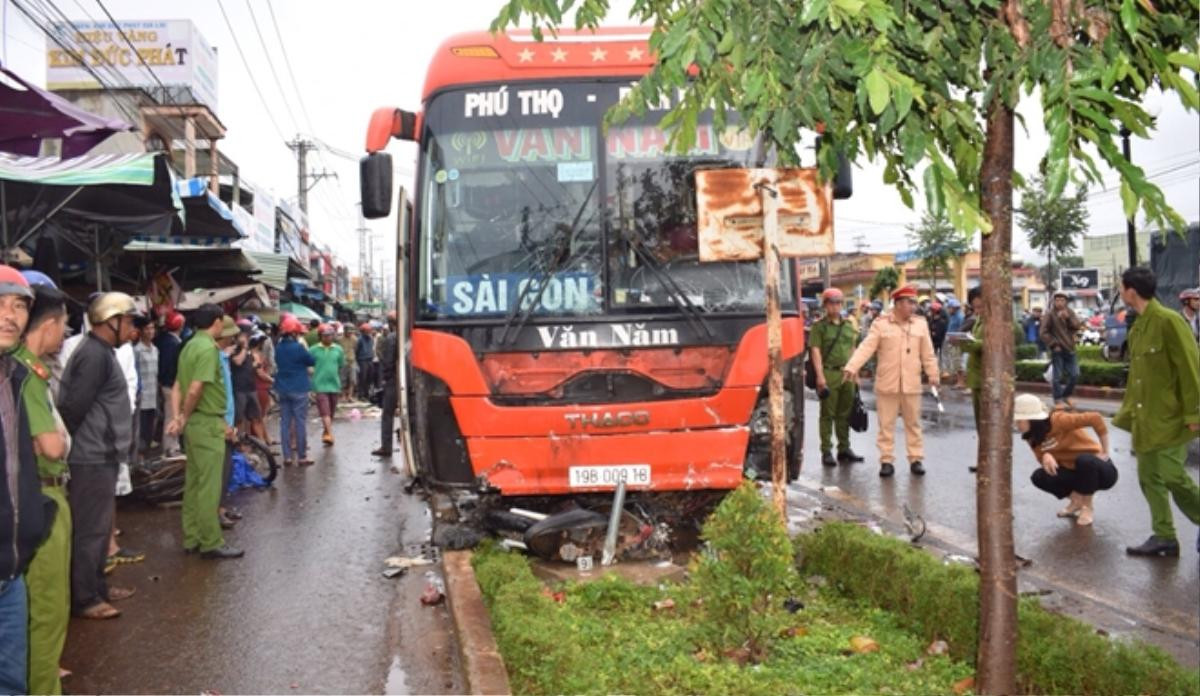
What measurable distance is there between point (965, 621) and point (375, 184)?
489 centimetres

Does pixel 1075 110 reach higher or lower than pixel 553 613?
higher

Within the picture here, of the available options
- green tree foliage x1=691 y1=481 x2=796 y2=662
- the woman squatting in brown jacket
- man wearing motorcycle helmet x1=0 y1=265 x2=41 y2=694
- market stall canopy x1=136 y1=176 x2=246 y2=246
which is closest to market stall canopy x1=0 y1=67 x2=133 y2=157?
market stall canopy x1=136 y1=176 x2=246 y2=246

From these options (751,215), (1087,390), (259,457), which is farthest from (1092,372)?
(751,215)

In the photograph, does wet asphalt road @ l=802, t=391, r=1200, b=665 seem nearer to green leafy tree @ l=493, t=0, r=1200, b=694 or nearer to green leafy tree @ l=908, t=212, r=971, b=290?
green leafy tree @ l=493, t=0, r=1200, b=694

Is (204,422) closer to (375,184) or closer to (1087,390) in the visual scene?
(375,184)

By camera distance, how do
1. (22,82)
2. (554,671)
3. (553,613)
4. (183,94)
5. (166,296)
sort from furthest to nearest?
(183,94)
(166,296)
(22,82)
(553,613)
(554,671)

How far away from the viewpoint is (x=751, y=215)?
5.65m

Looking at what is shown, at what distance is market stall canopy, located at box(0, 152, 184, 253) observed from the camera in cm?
772

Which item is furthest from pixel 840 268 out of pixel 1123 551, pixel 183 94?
pixel 1123 551

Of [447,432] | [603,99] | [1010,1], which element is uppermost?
[603,99]

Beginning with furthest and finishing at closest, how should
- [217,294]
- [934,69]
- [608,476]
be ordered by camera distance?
1. [217,294]
2. [608,476]
3. [934,69]

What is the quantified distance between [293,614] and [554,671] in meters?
2.69

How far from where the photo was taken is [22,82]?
7.47 meters

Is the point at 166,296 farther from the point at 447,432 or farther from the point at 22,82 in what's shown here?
the point at 447,432
